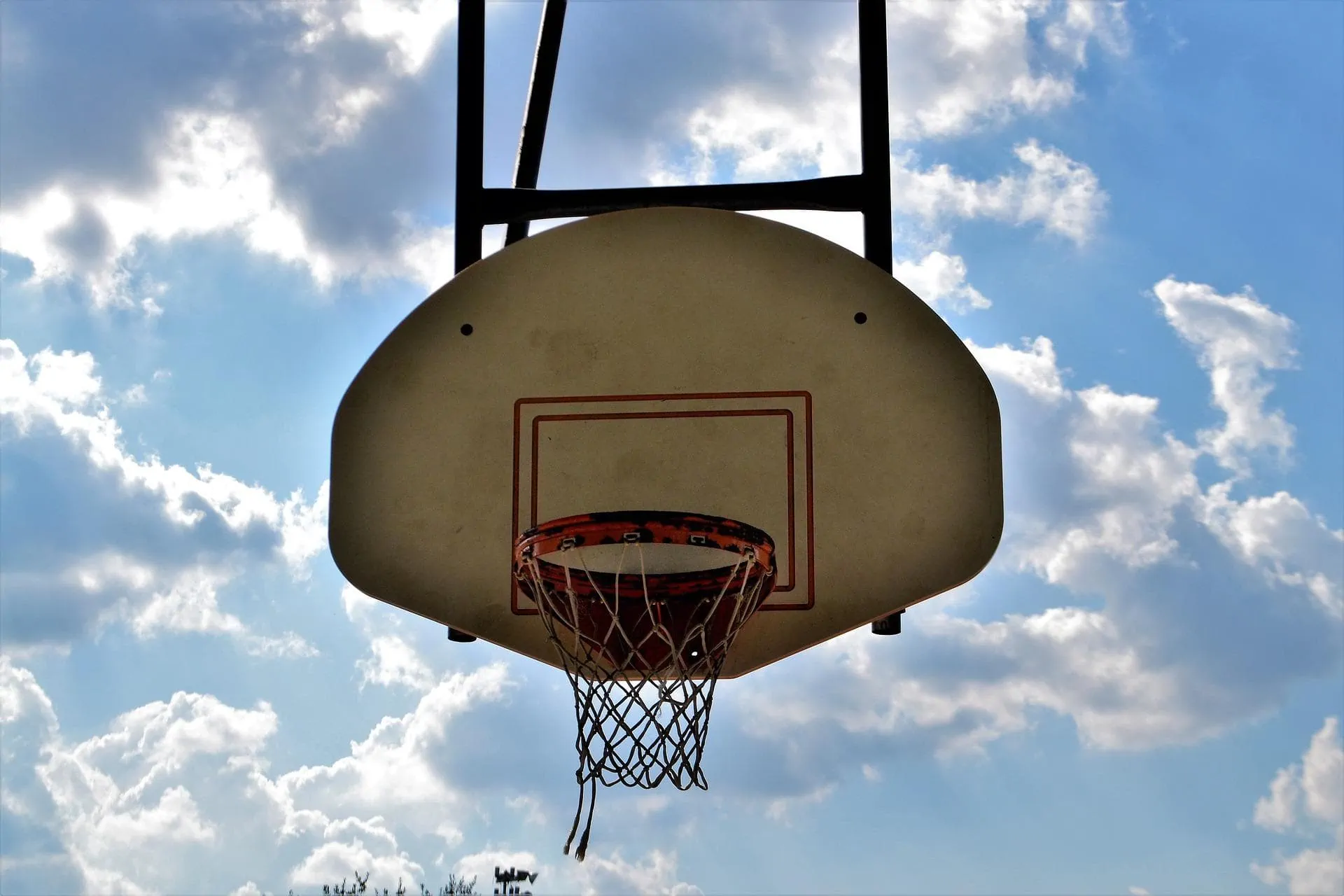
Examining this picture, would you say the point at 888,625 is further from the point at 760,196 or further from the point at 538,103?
the point at 538,103

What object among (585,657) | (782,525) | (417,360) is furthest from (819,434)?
(417,360)

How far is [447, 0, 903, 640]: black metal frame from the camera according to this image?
17.4 ft

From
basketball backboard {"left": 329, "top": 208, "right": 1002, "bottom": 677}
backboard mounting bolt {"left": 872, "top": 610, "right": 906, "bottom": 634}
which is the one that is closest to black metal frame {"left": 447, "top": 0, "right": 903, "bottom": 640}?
backboard mounting bolt {"left": 872, "top": 610, "right": 906, "bottom": 634}

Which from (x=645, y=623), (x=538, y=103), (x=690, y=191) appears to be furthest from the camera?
(x=538, y=103)

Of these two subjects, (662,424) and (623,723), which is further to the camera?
(662,424)

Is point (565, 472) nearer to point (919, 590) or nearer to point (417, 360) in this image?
point (417, 360)

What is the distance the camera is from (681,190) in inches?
210

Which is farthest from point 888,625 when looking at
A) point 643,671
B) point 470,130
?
point 470,130

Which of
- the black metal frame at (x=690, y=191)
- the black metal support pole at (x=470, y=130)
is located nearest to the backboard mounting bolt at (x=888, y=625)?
the black metal frame at (x=690, y=191)

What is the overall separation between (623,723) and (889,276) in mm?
1633

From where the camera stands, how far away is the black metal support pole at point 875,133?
5262 mm

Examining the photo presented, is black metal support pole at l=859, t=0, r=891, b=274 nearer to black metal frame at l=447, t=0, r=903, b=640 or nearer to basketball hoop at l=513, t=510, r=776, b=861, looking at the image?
black metal frame at l=447, t=0, r=903, b=640

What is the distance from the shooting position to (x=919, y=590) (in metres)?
4.46

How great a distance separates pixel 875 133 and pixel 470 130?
1541 mm
